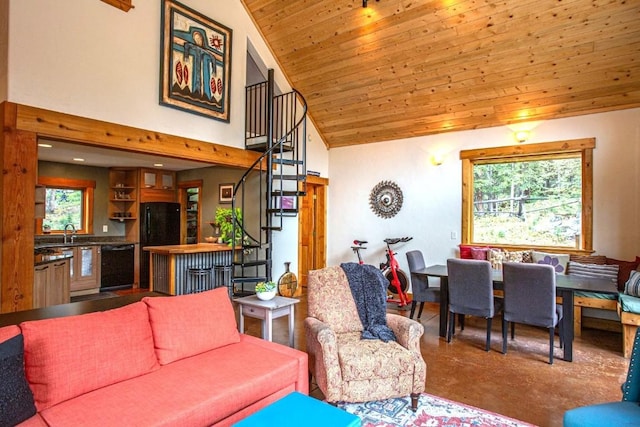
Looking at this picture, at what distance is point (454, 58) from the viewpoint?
15.2ft

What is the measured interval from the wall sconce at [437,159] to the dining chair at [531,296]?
2.62 metres

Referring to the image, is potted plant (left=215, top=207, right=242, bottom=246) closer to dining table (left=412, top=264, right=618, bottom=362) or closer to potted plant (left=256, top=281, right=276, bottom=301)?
potted plant (left=256, top=281, right=276, bottom=301)

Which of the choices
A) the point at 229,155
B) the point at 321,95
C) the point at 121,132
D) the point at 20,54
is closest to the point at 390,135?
the point at 321,95

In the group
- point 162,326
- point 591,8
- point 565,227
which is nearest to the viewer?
point 162,326

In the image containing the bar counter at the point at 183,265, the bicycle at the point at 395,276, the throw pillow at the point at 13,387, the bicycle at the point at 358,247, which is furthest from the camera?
the bicycle at the point at 358,247

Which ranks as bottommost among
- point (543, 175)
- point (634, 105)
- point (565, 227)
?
point (565, 227)

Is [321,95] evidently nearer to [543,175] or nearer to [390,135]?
[390,135]

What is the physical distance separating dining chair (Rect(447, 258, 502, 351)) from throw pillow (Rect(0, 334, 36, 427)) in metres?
3.60

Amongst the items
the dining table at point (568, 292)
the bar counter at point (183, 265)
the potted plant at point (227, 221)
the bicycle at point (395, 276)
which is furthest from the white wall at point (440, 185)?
the bar counter at point (183, 265)

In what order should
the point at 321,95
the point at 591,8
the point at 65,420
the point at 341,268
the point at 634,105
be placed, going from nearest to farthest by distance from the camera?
the point at 65,420, the point at 341,268, the point at 591,8, the point at 634,105, the point at 321,95

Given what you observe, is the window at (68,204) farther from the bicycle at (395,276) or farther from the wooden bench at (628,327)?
the wooden bench at (628,327)

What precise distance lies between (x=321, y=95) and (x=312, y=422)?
5.39 meters

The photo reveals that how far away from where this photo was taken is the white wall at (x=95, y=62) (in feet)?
10.4

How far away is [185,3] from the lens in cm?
443
